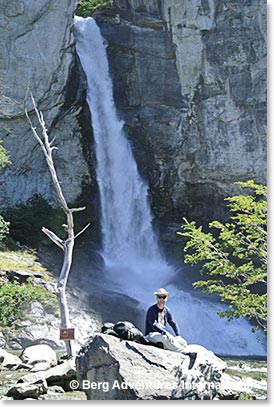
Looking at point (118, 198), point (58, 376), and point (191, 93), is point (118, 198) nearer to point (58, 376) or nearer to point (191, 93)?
point (191, 93)

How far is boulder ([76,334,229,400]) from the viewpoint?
5547mm

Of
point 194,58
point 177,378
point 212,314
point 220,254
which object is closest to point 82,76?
point 194,58

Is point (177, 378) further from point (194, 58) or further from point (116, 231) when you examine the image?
point (194, 58)

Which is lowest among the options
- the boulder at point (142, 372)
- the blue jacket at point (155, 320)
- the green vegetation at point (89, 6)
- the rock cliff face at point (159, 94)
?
the boulder at point (142, 372)

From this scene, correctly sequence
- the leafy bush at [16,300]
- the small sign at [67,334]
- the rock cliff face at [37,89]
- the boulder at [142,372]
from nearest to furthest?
the boulder at [142,372]
the small sign at [67,334]
the leafy bush at [16,300]
the rock cliff face at [37,89]

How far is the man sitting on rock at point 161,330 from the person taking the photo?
6000mm

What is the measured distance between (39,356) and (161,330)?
4.33 meters

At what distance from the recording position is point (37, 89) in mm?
18516

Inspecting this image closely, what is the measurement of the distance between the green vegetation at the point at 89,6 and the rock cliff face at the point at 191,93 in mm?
474

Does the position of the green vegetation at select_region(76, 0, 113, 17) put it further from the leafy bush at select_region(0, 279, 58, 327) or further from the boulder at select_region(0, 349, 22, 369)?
the boulder at select_region(0, 349, 22, 369)

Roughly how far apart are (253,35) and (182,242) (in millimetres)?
6443

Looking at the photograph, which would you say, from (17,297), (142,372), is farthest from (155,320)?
(17,297)

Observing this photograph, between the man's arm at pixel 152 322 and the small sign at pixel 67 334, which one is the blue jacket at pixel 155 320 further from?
the small sign at pixel 67 334

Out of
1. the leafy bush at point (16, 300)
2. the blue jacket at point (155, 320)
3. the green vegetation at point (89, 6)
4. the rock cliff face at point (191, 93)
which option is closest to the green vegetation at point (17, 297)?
the leafy bush at point (16, 300)
